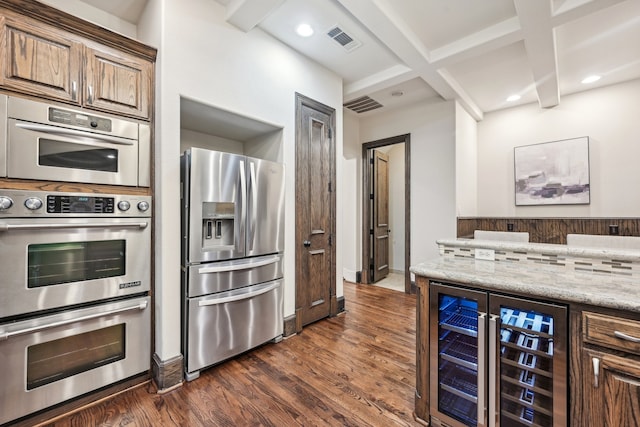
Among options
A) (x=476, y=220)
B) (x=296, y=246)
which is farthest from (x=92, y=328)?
(x=476, y=220)

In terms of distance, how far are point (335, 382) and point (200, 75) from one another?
2611mm

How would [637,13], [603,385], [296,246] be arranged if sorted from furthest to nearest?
[296,246], [637,13], [603,385]

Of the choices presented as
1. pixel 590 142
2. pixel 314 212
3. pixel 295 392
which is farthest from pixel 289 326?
pixel 590 142

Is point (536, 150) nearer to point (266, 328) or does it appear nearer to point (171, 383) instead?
point (266, 328)

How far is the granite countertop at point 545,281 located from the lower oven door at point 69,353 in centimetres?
204

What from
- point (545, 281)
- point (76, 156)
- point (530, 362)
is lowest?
point (530, 362)

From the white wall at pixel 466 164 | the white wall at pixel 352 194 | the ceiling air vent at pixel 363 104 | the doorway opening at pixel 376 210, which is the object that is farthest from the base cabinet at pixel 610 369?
the white wall at pixel 352 194

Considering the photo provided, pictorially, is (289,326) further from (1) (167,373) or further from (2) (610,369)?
(2) (610,369)

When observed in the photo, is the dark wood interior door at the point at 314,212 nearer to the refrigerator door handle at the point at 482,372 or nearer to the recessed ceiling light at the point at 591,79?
the refrigerator door handle at the point at 482,372

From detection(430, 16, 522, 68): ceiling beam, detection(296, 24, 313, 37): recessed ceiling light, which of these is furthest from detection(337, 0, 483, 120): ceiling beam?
detection(296, 24, 313, 37): recessed ceiling light

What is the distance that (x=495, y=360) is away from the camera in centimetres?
143

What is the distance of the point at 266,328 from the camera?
8.48 ft

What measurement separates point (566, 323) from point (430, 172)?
3291 millimetres

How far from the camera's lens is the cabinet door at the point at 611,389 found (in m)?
1.11
